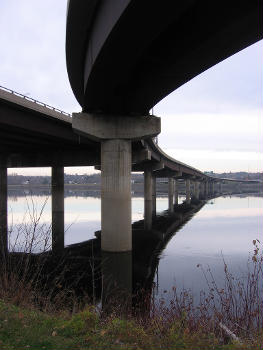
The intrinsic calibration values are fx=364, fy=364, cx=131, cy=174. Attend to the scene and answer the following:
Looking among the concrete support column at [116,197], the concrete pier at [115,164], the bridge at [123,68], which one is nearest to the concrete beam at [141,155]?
the bridge at [123,68]

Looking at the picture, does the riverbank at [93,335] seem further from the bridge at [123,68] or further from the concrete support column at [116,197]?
the concrete support column at [116,197]

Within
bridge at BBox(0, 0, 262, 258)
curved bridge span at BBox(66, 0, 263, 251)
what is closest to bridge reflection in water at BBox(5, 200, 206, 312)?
bridge at BBox(0, 0, 262, 258)

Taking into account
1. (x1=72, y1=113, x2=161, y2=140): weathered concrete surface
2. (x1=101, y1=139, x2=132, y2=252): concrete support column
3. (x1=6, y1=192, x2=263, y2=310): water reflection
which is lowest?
(x1=6, y1=192, x2=263, y2=310): water reflection

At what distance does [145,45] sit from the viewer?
45.0 feet

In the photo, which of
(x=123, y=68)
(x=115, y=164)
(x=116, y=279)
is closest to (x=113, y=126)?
(x=115, y=164)

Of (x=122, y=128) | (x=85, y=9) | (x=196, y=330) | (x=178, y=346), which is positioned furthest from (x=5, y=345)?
(x=122, y=128)

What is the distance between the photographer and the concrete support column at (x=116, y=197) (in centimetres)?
2414

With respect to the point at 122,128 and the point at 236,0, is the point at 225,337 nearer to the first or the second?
the point at 236,0

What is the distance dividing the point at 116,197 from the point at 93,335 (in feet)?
57.1

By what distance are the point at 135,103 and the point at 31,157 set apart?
99.3 feet

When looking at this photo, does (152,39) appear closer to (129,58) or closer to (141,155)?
(129,58)

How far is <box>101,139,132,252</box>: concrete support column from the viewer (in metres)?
24.1

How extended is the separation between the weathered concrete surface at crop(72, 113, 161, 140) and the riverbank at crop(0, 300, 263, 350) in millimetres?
17794

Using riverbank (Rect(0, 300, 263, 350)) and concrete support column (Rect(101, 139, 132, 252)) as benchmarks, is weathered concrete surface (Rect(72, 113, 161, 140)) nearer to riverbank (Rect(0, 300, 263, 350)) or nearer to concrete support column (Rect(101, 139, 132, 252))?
concrete support column (Rect(101, 139, 132, 252))
